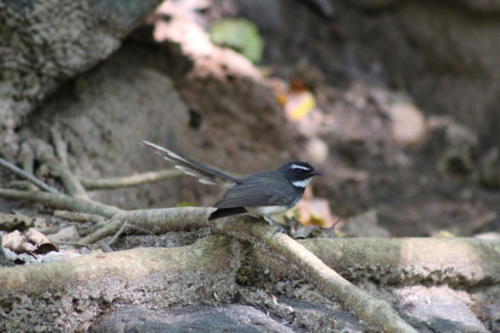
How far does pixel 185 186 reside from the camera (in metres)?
7.69

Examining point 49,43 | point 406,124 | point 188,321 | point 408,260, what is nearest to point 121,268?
point 188,321

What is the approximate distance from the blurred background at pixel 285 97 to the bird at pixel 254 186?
1376 millimetres

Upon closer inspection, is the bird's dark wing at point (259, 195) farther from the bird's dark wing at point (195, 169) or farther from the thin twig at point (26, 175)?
the thin twig at point (26, 175)

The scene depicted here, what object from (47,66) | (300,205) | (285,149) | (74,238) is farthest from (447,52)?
(74,238)

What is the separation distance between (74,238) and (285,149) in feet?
13.3

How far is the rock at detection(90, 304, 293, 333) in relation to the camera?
3672 millimetres

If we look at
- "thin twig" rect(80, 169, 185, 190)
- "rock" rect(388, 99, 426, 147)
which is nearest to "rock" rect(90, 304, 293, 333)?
"thin twig" rect(80, 169, 185, 190)

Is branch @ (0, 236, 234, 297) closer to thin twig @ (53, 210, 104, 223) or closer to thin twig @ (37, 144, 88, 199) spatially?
thin twig @ (53, 210, 104, 223)

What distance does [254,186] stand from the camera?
15.7ft

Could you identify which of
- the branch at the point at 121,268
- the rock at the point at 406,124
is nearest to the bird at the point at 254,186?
the branch at the point at 121,268

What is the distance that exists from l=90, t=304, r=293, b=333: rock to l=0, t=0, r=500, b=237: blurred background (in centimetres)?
213

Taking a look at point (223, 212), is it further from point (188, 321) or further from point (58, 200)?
point (58, 200)

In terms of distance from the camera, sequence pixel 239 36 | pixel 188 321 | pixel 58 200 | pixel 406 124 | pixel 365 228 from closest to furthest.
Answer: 1. pixel 188 321
2. pixel 58 200
3. pixel 365 228
4. pixel 239 36
5. pixel 406 124

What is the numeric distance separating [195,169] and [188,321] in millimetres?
1270
